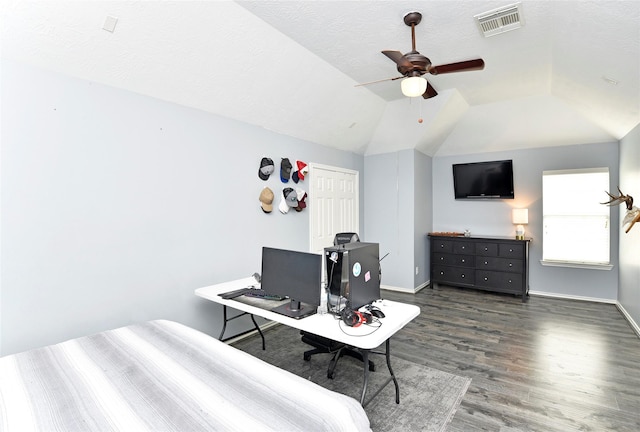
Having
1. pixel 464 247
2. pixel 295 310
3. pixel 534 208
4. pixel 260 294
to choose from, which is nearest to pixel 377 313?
pixel 295 310

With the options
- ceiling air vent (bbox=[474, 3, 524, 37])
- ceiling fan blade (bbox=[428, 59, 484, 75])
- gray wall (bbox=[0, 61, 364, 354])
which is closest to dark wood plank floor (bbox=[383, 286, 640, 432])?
gray wall (bbox=[0, 61, 364, 354])

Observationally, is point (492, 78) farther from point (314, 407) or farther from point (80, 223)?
point (80, 223)

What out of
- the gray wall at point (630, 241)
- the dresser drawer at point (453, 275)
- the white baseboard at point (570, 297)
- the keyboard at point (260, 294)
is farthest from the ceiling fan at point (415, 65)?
the white baseboard at point (570, 297)

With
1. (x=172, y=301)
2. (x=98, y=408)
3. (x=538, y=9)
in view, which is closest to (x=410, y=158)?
(x=538, y=9)

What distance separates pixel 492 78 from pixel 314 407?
412 cm

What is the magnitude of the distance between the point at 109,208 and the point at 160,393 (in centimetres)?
169

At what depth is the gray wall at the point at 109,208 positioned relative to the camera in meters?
1.97

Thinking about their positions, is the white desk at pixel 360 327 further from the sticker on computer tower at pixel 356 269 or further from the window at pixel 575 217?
the window at pixel 575 217

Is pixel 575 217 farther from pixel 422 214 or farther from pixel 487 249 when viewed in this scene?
pixel 422 214

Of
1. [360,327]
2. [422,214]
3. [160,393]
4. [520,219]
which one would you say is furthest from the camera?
[422,214]

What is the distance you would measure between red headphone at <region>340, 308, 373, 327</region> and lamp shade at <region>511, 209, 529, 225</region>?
4068 mm

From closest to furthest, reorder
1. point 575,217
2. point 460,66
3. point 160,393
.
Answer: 1. point 160,393
2. point 460,66
3. point 575,217

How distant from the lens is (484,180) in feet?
17.2

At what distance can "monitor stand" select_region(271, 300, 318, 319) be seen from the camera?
2.07 meters
